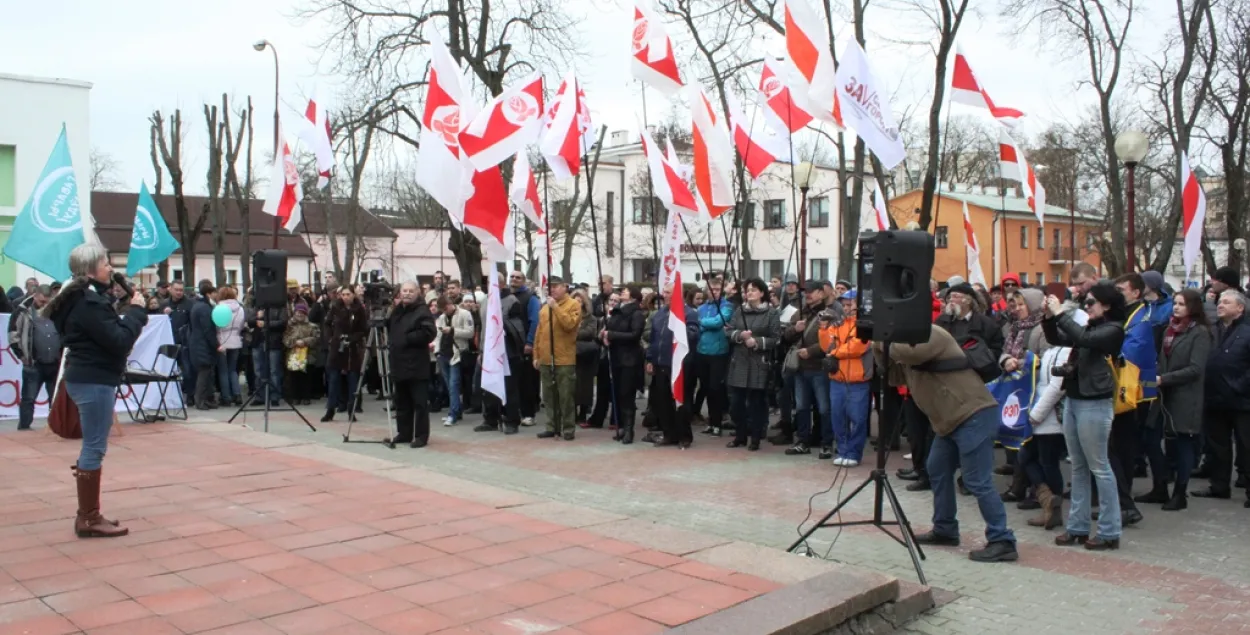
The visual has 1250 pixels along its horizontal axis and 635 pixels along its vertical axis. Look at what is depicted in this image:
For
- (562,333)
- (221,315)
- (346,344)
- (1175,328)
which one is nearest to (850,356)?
(1175,328)

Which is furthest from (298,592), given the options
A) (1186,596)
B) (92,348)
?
(1186,596)

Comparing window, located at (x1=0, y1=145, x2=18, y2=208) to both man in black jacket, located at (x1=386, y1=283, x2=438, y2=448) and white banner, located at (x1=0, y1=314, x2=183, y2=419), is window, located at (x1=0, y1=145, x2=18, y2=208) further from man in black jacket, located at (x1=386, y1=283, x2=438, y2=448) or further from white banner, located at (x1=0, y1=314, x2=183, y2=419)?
man in black jacket, located at (x1=386, y1=283, x2=438, y2=448)

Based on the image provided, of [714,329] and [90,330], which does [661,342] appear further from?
[90,330]

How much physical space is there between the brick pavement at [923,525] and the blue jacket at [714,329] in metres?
1.14

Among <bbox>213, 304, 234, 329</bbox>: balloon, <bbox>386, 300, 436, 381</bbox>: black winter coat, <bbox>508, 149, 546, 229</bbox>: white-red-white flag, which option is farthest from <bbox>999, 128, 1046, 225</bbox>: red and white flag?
<bbox>213, 304, 234, 329</bbox>: balloon

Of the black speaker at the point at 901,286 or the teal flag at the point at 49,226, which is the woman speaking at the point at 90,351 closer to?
the black speaker at the point at 901,286

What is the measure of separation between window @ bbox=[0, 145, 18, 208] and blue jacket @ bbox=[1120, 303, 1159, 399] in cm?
2999

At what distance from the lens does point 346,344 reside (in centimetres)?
1352

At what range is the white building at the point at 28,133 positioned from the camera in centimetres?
2866

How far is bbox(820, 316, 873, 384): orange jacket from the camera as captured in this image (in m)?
10.1

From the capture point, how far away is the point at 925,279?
597cm

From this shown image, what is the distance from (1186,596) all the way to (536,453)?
22.0ft

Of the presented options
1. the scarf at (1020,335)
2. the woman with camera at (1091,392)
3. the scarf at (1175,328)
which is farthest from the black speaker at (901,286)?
the scarf at (1175,328)

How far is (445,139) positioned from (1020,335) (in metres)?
5.90
